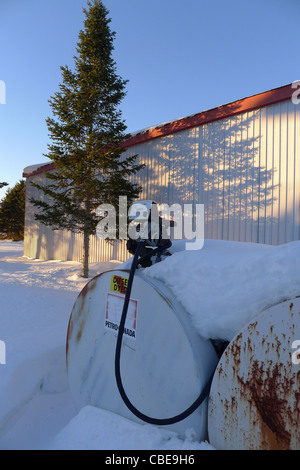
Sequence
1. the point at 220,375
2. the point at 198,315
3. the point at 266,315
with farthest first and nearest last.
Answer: the point at 198,315 → the point at 220,375 → the point at 266,315

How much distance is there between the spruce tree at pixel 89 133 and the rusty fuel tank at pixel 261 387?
358 inches

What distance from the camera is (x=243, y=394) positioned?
1.48m

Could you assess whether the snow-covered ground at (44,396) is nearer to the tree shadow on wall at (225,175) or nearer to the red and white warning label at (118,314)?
the red and white warning label at (118,314)

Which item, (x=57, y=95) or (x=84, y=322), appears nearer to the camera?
(x=84, y=322)

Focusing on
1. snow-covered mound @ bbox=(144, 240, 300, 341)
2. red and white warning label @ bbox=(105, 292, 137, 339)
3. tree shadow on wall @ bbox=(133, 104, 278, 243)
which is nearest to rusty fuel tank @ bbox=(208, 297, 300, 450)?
snow-covered mound @ bbox=(144, 240, 300, 341)

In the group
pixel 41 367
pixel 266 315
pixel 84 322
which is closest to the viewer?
pixel 266 315

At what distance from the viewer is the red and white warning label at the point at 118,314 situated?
2020mm

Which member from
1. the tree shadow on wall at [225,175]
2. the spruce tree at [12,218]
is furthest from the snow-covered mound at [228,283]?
the spruce tree at [12,218]

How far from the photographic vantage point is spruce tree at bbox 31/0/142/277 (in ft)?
34.4

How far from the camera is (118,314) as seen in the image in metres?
2.14

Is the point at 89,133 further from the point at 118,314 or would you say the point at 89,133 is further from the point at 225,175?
the point at 118,314
